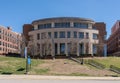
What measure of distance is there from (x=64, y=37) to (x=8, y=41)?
167 ft

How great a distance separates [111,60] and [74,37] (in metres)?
31.1

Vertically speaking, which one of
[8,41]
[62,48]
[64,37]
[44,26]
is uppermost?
[44,26]

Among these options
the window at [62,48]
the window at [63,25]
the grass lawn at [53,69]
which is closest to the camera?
the grass lawn at [53,69]

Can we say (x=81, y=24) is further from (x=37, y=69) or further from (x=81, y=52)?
(x=37, y=69)

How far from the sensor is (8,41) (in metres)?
149

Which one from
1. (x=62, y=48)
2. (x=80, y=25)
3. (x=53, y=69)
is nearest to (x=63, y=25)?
(x=80, y=25)

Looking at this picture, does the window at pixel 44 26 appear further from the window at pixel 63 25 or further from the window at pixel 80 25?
the window at pixel 80 25

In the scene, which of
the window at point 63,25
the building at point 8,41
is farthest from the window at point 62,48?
the building at point 8,41

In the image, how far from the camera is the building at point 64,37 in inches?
4114

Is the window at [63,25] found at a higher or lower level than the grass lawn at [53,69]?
higher

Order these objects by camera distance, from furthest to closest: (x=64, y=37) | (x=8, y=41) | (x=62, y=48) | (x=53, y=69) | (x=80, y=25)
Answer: (x=8, y=41), (x=80, y=25), (x=62, y=48), (x=64, y=37), (x=53, y=69)

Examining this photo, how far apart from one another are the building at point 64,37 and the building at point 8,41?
1170 inches

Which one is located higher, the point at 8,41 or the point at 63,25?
the point at 63,25

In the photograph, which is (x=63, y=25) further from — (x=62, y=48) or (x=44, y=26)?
(x=62, y=48)
